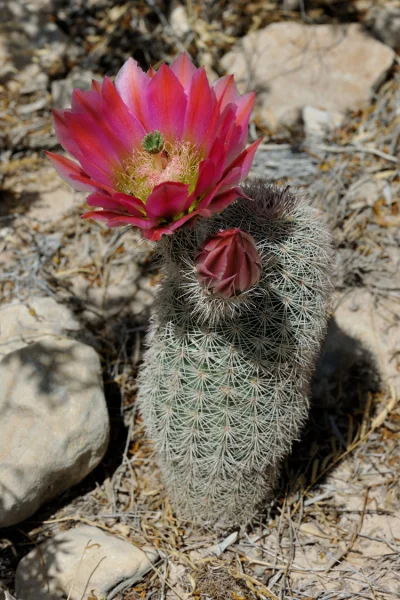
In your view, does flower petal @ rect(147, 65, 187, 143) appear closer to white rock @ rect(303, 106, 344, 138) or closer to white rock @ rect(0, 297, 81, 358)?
white rock @ rect(0, 297, 81, 358)

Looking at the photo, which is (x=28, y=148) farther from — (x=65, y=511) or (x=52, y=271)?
(x=65, y=511)

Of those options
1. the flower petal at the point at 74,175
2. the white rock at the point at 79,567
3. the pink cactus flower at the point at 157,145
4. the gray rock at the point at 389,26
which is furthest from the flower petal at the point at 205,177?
the gray rock at the point at 389,26

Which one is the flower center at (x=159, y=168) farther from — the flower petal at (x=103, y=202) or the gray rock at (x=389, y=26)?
the gray rock at (x=389, y=26)

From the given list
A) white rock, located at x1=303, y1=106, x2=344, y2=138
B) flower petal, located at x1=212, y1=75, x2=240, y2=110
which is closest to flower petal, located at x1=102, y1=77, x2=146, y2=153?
flower petal, located at x1=212, y1=75, x2=240, y2=110

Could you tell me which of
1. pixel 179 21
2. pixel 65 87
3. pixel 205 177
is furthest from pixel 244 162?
pixel 179 21

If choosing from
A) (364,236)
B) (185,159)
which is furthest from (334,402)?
(185,159)

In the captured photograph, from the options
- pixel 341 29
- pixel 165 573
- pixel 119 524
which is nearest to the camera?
pixel 165 573

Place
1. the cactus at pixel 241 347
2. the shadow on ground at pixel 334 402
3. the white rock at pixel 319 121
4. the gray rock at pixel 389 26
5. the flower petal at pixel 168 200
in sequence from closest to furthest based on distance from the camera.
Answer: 1. the flower petal at pixel 168 200
2. the cactus at pixel 241 347
3. the shadow on ground at pixel 334 402
4. the white rock at pixel 319 121
5. the gray rock at pixel 389 26

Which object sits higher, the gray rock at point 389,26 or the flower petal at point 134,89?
the flower petal at point 134,89
